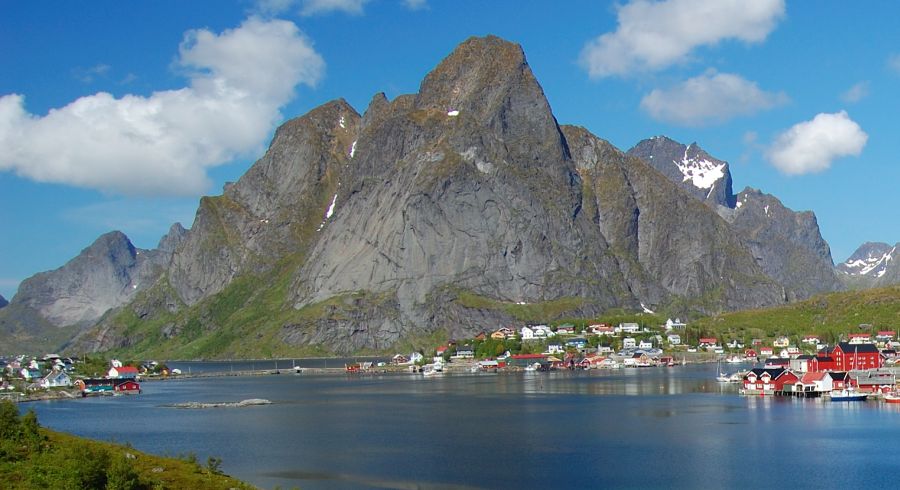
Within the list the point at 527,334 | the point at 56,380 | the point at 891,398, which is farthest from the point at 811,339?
the point at 56,380

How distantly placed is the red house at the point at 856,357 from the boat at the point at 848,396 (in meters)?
16.3

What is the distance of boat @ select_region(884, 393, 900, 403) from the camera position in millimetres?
83238

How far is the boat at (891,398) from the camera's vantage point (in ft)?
273

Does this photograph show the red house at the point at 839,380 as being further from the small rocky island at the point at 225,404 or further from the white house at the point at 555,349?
the white house at the point at 555,349

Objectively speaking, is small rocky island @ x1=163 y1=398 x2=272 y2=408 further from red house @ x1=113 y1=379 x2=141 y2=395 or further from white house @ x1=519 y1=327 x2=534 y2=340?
white house @ x1=519 y1=327 x2=534 y2=340

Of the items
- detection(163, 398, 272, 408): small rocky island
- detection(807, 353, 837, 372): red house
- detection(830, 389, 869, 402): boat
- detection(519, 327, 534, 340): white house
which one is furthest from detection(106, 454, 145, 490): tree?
detection(519, 327, 534, 340): white house

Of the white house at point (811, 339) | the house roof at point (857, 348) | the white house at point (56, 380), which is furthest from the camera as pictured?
the white house at point (811, 339)

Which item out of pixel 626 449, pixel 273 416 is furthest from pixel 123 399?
pixel 626 449

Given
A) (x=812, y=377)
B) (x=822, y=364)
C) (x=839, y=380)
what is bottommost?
(x=839, y=380)

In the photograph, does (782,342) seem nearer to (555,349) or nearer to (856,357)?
(555,349)

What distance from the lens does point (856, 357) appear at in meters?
103

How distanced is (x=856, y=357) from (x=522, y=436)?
5228 cm

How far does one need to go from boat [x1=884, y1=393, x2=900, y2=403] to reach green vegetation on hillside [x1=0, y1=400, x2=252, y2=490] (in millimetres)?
58573

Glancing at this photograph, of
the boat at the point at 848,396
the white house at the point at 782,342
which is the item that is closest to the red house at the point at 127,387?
the boat at the point at 848,396
